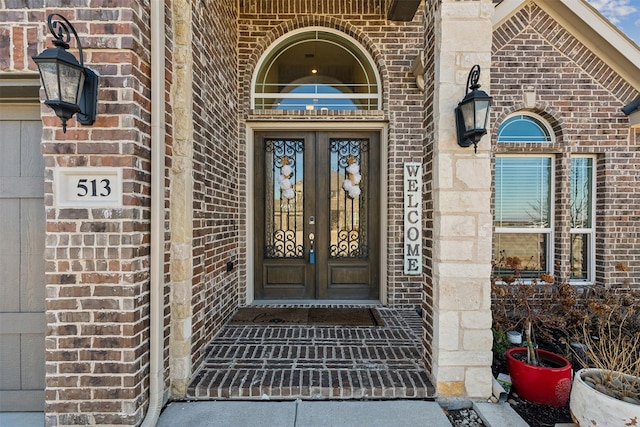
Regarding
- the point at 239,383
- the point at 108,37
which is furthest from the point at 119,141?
the point at 239,383

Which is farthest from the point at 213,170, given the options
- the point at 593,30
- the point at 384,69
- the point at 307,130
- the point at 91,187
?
the point at 593,30

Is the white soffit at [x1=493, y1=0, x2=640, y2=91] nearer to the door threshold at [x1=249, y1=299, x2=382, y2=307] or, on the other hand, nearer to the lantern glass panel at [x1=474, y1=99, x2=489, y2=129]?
the lantern glass panel at [x1=474, y1=99, x2=489, y2=129]

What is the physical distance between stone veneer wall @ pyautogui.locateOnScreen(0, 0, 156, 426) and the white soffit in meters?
4.46

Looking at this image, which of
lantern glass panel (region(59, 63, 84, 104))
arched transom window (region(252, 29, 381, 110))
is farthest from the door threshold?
lantern glass panel (region(59, 63, 84, 104))

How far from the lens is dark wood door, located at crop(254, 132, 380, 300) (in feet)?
14.3

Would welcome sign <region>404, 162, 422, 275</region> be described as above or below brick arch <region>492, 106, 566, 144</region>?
below

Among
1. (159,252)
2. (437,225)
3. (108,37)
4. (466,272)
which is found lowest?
(466,272)

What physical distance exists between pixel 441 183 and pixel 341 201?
2173 mm

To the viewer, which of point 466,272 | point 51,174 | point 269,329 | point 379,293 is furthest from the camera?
point 379,293

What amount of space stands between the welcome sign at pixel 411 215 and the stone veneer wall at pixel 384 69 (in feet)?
0.23

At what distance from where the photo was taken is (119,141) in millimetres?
1942

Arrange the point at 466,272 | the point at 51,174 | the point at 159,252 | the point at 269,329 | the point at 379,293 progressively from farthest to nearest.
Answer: the point at 379,293, the point at 269,329, the point at 466,272, the point at 159,252, the point at 51,174

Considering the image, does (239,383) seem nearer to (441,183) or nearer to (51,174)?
(51,174)

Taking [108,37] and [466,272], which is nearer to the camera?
[108,37]
